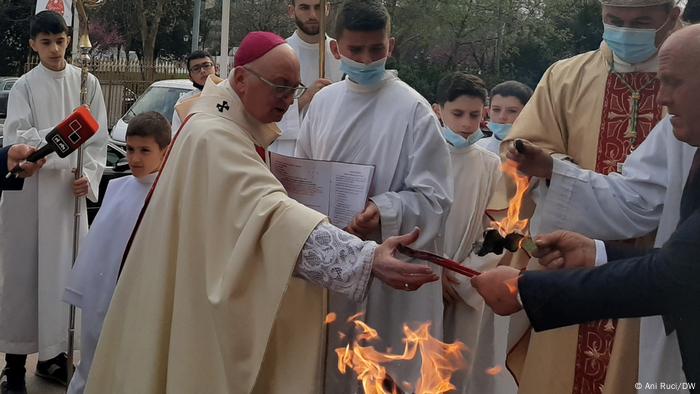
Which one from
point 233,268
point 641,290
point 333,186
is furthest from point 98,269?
point 641,290

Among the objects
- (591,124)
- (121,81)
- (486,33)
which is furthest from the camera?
(486,33)

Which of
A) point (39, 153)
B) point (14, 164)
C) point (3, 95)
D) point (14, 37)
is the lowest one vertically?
point (14, 37)

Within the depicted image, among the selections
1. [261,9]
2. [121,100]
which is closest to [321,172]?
[121,100]

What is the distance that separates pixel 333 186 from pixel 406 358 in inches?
33.7

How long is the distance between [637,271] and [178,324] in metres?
1.72

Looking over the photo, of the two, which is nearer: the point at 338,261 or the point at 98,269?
the point at 338,261

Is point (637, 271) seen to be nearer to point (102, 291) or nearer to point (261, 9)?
point (102, 291)

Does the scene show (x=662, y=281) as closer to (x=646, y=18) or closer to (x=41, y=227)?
(x=646, y=18)

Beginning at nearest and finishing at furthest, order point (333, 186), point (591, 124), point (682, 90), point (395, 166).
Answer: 1. point (682, 90)
2. point (333, 186)
3. point (591, 124)
4. point (395, 166)

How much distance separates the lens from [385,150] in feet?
14.1

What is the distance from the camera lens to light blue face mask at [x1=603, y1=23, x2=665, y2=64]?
387 cm

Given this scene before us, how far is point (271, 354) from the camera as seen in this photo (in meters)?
3.51

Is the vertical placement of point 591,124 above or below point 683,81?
below

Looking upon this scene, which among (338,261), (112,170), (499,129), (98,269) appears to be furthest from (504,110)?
(112,170)
